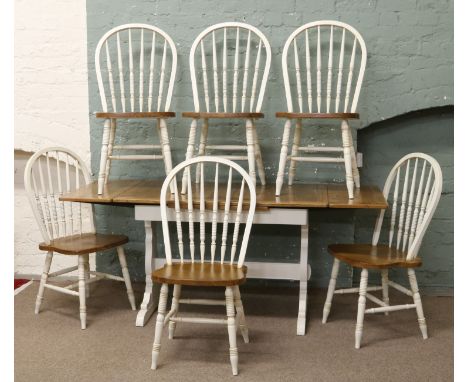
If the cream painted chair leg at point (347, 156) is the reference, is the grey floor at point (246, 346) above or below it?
below

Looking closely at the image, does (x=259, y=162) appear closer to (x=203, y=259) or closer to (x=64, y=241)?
(x=203, y=259)

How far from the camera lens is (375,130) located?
370cm

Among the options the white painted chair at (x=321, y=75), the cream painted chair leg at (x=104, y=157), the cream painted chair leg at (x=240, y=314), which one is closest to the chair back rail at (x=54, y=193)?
the cream painted chair leg at (x=104, y=157)

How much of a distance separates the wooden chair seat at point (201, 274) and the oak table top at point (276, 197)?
1.30 feet

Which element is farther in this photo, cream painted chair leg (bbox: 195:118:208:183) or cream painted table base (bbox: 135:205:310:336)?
cream painted chair leg (bbox: 195:118:208:183)

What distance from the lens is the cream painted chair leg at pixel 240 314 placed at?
106 inches

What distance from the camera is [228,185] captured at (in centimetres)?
273

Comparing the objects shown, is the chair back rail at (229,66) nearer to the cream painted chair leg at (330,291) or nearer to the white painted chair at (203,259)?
the white painted chair at (203,259)

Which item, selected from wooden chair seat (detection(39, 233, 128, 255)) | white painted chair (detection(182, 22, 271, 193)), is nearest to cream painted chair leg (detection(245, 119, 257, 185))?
white painted chair (detection(182, 22, 271, 193))

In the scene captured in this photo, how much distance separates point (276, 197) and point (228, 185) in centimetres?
46

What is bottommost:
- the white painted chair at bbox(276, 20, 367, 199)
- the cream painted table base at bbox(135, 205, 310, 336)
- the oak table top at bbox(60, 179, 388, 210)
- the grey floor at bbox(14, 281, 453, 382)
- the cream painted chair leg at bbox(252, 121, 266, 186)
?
the grey floor at bbox(14, 281, 453, 382)

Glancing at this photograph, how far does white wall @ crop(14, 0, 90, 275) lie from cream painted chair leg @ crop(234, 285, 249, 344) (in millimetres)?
1585

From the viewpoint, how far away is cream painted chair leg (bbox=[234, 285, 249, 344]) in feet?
8.87

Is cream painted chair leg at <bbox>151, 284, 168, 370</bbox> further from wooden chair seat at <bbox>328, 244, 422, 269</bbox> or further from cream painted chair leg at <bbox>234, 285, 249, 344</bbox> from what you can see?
wooden chair seat at <bbox>328, 244, 422, 269</bbox>
